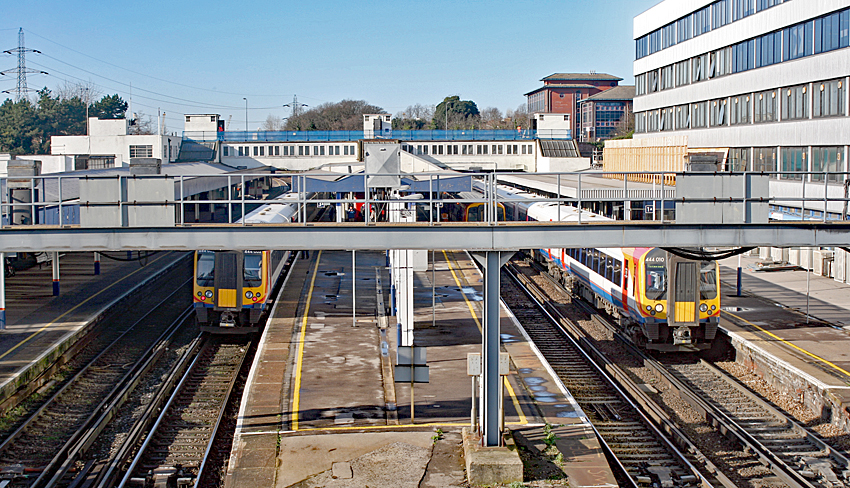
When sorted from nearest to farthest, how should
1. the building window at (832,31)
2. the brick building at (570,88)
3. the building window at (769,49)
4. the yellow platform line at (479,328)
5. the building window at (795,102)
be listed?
the yellow platform line at (479,328), the building window at (832,31), the building window at (795,102), the building window at (769,49), the brick building at (570,88)

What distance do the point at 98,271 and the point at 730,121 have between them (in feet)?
91.2

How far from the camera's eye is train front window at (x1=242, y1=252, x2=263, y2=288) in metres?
20.1

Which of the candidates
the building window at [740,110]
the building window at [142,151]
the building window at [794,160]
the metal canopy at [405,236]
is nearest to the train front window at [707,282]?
the metal canopy at [405,236]

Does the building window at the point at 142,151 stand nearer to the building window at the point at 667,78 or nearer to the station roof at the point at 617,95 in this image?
the building window at the point at 667,78

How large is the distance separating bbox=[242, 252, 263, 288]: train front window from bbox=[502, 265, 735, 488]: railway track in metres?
7.64

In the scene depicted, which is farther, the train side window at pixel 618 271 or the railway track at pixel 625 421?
the train side window at pixel 618 271

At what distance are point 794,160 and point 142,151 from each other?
47.1m

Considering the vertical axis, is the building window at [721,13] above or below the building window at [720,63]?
above

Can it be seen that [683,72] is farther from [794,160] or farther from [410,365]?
[410,365]

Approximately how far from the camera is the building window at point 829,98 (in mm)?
26125

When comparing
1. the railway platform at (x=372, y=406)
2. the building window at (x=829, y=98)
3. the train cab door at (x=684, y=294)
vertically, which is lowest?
the railway platform at (x=372, y=406)

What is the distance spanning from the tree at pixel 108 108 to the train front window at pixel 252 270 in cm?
8103

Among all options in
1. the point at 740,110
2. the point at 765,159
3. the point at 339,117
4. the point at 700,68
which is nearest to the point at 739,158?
the point at 740,110

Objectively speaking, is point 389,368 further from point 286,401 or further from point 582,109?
point 582,109
